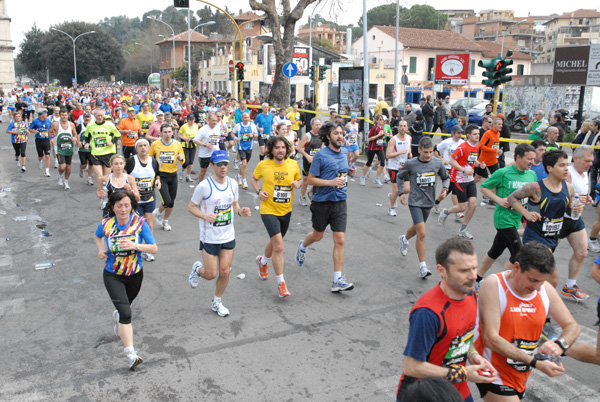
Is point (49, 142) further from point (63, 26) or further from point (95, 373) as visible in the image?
point (63, 26)

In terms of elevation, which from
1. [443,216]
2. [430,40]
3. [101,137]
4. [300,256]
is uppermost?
[430,40]

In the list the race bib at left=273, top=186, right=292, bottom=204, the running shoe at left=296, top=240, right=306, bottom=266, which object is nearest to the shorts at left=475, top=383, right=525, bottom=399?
the race bib at left=273, top=186, right=292, bottom=204

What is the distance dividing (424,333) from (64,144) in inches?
496

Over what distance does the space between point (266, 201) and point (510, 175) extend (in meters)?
2.98

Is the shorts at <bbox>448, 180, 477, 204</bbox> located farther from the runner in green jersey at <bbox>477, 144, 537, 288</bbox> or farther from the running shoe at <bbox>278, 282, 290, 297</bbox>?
the running shoe at <bbox>278, 282, 290, 297</bbox>

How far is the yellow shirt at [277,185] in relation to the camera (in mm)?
6719

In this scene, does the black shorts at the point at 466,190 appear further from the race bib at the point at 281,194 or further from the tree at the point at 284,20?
the tree at the point at 284,20

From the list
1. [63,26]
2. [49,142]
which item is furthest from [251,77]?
[49,142]

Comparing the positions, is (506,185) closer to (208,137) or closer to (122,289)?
(122,289)

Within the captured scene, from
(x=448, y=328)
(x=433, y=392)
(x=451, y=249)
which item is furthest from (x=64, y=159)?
(x=433, y=392)

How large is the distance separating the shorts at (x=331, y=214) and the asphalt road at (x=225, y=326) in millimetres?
855

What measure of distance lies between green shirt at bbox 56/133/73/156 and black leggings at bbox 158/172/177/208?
512 centimetres

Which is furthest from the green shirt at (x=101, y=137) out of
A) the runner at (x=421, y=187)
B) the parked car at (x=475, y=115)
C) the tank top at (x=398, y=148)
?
the parked car at (x=475, y=115)

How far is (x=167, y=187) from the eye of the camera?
9461 mm
